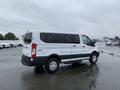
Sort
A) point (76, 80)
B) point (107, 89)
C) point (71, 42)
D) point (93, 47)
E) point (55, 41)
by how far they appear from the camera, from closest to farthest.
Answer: point (107, 89) < point (76, 80) < point (55, 41) < point (71, 42) < point (93, 47)

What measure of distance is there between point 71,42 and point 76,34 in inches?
27.8

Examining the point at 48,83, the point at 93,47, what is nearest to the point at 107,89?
the point at 48,83

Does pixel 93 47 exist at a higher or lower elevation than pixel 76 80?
higher

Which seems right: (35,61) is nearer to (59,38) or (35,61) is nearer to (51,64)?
(51,64)

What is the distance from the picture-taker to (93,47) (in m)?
10.1

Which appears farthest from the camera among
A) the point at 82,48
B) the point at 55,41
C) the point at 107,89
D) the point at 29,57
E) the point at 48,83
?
Answer: the point at 82,48

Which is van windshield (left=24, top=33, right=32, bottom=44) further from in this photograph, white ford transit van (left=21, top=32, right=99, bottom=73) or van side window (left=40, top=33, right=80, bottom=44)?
van side window (left=40, top=33, right=80, bottom=44)

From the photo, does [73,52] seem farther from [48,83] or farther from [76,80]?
[48,83]

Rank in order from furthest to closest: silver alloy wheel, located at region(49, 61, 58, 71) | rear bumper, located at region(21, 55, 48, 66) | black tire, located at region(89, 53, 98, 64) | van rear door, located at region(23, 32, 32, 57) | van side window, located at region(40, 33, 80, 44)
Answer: black tire, located at region(89, 53, 98, 64) → silver alloy wheel, located at region(49, 61, 58, 71) → van side window, located at region(40, 33, 80, 44) → van rear door, located at region(23, 32, 32, 57) → rear bumper, located at region(21, 55, 48, 66)

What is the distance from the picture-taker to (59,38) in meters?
7.96

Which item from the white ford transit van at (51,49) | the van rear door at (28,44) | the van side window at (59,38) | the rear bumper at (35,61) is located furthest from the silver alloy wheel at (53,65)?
the van rear door at (28,44)

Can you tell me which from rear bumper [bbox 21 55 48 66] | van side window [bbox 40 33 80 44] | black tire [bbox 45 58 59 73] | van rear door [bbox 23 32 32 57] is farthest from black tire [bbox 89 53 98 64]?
van rear door [bbox 23 32 32 57]

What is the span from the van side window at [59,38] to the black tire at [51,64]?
98 centimetres

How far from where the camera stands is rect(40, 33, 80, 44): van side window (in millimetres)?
7395
